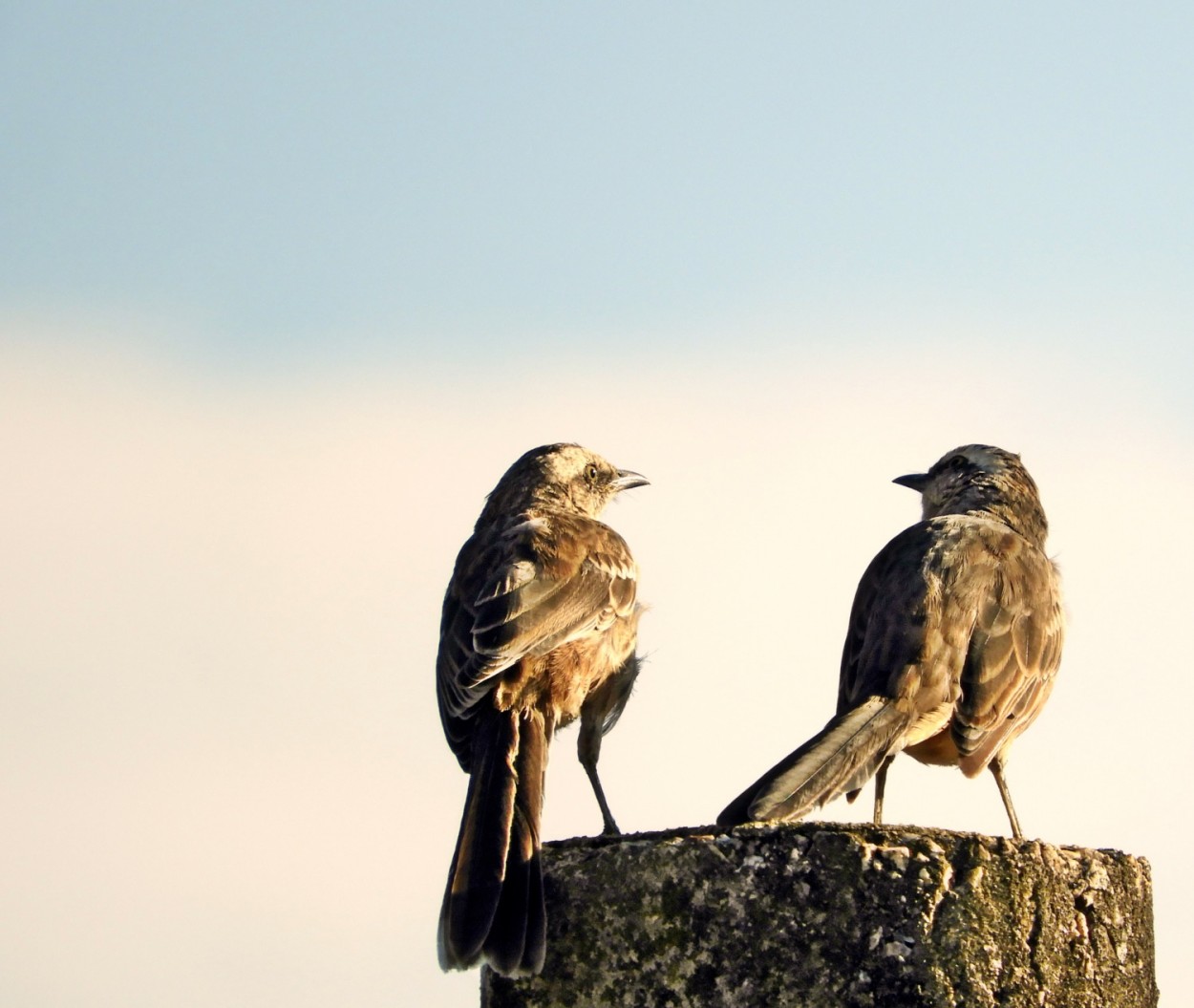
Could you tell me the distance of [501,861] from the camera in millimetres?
4465

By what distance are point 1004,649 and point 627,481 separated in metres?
2.73

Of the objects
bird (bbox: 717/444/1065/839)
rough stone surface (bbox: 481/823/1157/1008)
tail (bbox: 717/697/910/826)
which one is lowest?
rough stone surface (bbox: 481/823/1157/1008)

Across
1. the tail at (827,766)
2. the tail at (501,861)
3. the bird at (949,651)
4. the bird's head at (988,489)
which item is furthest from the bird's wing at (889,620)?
→ the tail at (501,861)

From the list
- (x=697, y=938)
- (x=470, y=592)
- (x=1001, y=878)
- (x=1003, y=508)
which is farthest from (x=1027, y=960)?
(x=1003, y=508)

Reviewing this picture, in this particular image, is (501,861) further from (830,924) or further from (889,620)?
(889,620)

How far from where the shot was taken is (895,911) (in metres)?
3.25

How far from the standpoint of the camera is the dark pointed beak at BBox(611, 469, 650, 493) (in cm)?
925

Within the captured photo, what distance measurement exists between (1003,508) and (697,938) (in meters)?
6.03

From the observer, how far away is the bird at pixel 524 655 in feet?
15.9

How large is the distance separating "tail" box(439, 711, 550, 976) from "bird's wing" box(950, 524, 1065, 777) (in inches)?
76.9

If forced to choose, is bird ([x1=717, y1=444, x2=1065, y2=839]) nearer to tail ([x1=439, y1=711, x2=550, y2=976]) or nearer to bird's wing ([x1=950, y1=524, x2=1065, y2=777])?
bird's wing ([x1=950, y1=524, x2=1065, y2=777])

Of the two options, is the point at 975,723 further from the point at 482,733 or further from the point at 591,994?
the point at 591,994

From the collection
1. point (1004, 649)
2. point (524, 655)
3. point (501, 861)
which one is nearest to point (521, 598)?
point (524, 655)

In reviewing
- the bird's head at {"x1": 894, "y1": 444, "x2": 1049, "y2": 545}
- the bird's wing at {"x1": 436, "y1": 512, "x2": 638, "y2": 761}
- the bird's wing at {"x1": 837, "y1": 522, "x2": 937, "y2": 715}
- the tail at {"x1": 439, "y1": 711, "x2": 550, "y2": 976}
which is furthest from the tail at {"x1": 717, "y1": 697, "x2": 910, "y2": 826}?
the bird's head at {"x1": 894, "y1": 444, "x2": 1049, "y2": 545}
